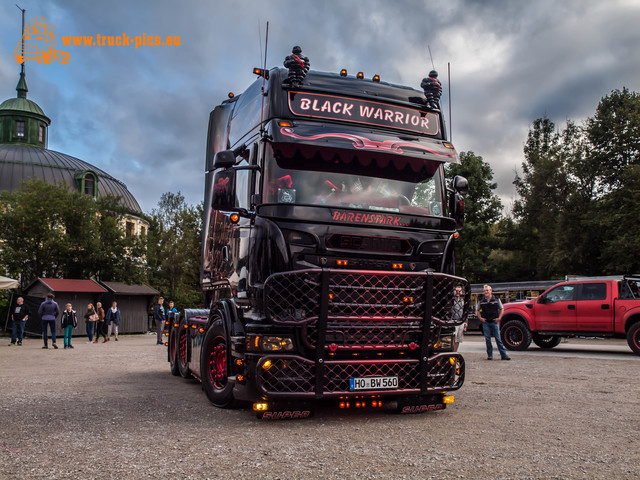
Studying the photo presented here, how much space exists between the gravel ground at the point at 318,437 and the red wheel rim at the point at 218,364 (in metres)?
0.32

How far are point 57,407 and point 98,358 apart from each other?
8.22 metres

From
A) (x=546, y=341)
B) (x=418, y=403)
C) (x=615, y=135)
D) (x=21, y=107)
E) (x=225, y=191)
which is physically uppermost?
(x=21, y=107)

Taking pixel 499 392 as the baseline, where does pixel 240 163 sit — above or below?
above

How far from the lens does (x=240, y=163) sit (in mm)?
7004

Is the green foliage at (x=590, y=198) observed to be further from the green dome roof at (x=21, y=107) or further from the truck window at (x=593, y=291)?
the green dome roof at (x=21, y=107)

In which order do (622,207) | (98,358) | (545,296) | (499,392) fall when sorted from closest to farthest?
(499,392), (98,358), (545,296), (622,207)

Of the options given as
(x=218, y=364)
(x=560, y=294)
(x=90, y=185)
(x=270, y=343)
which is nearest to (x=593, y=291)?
(x=560, y=294)

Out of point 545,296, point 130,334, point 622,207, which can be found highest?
point 622,207

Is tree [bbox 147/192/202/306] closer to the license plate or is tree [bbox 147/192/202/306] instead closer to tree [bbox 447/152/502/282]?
tree [bbox 447/152/502/282]

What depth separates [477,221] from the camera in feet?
163

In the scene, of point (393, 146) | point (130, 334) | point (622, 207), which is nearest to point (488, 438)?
point (393, 146)

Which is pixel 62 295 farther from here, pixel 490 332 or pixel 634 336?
pixel 634 336

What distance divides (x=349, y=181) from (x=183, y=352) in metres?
4.93

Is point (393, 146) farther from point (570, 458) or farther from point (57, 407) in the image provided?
point (57, 407)
